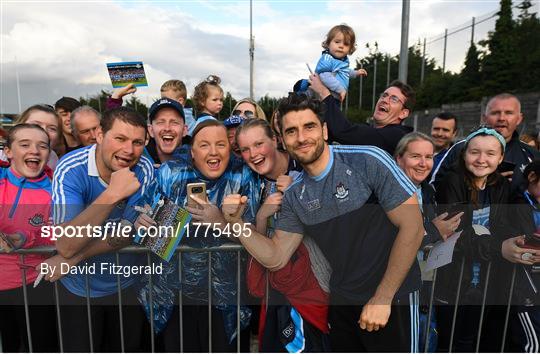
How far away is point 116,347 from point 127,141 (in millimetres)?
1542

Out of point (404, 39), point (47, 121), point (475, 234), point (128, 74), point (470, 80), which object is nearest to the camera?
point (475, 234)

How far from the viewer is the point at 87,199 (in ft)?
8.21

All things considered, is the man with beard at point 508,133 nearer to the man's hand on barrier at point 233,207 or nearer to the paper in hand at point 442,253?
the paper in hand at point 442,253

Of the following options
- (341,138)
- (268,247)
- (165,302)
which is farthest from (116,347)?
(341,138)

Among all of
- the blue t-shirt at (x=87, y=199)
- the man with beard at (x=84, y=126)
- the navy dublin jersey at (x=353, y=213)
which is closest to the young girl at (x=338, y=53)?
the navy dublin jersey at (x=353, y=213)

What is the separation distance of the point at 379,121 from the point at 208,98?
7.38ft

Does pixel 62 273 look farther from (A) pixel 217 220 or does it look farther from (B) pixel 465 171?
(B) pixel 465 171

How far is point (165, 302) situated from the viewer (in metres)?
2.67

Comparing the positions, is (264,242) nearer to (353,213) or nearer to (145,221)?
(353,213)

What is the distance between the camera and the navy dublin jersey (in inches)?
88.1

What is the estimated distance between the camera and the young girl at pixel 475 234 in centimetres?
273

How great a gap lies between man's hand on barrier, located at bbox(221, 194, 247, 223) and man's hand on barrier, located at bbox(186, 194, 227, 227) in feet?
0.32

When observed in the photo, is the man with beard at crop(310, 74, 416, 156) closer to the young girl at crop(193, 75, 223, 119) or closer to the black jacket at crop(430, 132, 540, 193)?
the black jacket at crop(430, 132, 540, 193)

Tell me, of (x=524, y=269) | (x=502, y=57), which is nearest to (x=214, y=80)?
(x=524, y=269)
